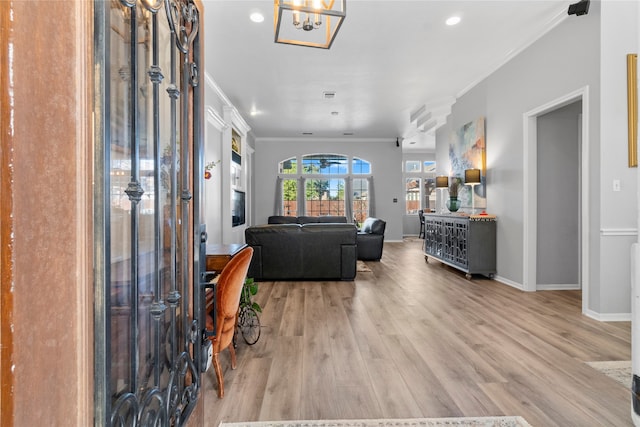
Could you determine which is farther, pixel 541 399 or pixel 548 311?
pixel 548 311

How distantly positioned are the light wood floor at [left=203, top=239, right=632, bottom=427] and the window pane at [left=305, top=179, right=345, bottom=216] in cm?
634

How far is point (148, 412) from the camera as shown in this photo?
2.57 ft

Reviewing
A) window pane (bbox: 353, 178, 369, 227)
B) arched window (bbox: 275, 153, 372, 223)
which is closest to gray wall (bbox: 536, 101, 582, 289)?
arched window (bbox: 275, 153, 372, 223)

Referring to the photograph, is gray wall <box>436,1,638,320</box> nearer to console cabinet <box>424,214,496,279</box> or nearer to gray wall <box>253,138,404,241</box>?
console cabinet <box>424,214,496,279</box>

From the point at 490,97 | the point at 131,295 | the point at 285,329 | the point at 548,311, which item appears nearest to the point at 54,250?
the point at 131,295

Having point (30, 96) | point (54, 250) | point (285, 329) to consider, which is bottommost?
point (285, 329)

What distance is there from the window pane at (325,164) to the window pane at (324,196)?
26cm

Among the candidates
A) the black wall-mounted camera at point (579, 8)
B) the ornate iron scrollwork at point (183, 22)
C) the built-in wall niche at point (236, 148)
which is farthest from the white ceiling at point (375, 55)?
the ornate iron scrollwork at point (183, 22)

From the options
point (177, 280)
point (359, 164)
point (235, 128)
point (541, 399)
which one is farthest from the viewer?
point (359, 164)

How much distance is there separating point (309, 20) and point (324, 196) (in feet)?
26.0

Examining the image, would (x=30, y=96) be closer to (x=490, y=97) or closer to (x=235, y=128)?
(x=490, y=97)

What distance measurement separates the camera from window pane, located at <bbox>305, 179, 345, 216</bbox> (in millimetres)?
10180

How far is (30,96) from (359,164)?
9932mm

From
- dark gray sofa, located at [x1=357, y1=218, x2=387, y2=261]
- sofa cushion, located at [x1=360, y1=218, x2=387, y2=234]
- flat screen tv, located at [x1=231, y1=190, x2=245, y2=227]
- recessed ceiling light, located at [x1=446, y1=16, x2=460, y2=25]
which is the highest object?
recessed ceiling light, located at [x1=446, y1=16, x2=460, y2=25]
